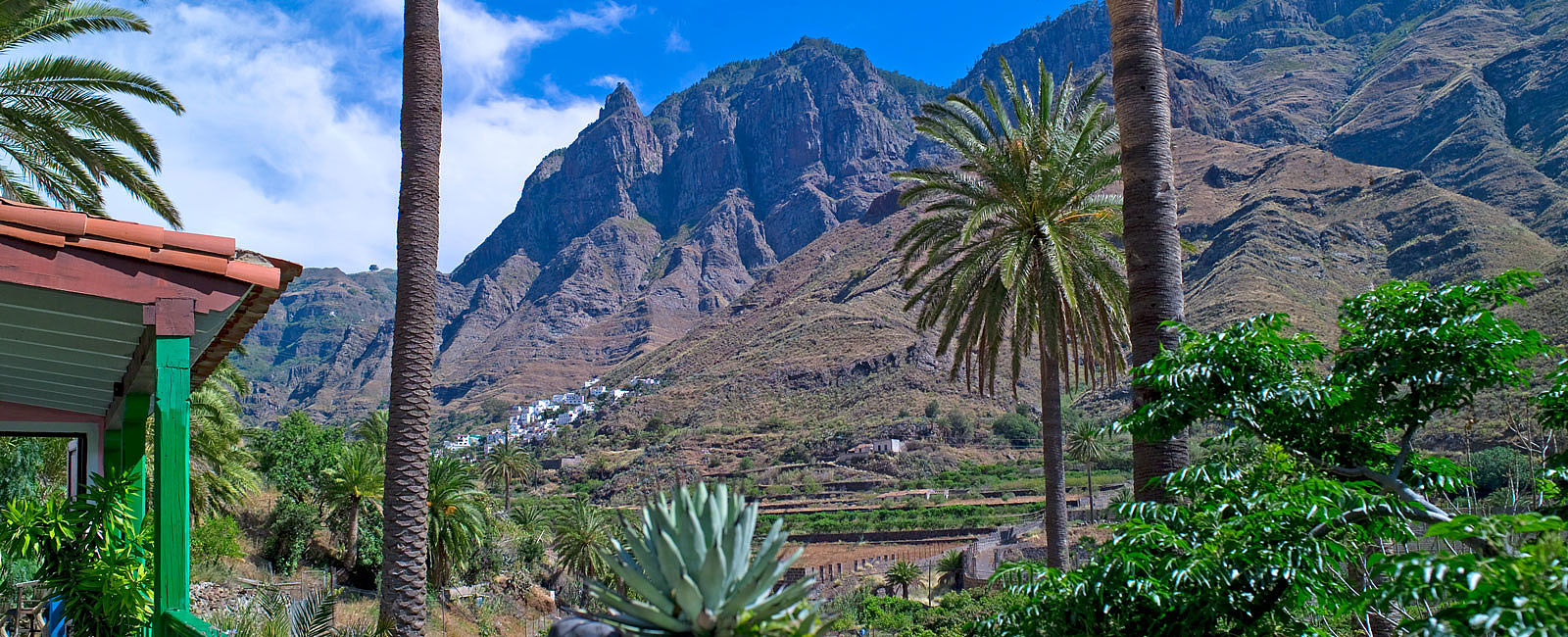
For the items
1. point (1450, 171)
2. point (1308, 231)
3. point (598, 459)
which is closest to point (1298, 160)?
point (1450, 171)

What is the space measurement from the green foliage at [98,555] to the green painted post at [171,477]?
1.43m

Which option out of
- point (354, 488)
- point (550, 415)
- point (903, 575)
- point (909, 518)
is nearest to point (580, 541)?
point (354, 488)

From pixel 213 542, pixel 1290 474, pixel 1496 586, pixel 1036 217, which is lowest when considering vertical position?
pixel 213 542

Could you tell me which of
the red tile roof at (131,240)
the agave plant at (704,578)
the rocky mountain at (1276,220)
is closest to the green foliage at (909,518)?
the rocky mountain at (1276,220)

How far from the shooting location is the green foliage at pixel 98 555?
636 centimetres

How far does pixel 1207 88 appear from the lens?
520 ft

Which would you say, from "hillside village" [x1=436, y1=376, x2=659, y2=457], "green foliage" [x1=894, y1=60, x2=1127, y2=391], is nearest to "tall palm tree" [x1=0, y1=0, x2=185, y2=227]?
"green foliage" [x1=894, y1=60, x2=1127, y2=391]

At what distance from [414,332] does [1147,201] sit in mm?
6308

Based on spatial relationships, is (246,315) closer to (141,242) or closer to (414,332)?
(141,242)

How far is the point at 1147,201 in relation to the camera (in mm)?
7699

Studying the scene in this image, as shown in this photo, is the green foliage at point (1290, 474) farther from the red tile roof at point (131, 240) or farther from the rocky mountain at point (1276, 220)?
the rocky mountain at point (1276, 220)

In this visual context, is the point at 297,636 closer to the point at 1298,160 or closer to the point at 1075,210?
the point at 1075,210

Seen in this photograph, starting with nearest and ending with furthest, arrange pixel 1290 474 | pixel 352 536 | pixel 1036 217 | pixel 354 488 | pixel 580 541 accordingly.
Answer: pixel 1290 474, pixel 1036 217, pixel 354 488, pixel 352 536, pixel 580 541

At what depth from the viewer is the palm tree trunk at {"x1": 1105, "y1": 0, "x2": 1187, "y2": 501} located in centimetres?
723
